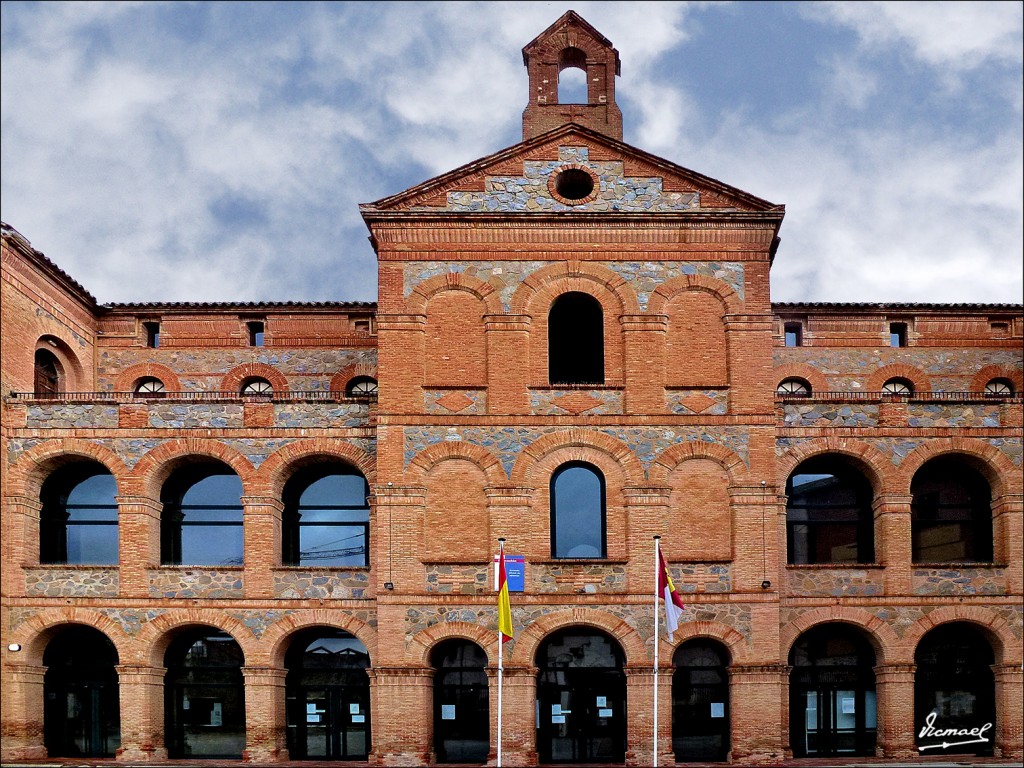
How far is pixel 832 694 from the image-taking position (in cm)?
3553

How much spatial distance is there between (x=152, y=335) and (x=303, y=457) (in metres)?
9.82

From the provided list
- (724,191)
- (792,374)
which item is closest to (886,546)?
(792,374)

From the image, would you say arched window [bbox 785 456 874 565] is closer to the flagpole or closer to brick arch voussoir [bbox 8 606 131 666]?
the flagpole

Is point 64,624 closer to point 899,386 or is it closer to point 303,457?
point 303,457

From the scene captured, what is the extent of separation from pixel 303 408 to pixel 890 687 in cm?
1743

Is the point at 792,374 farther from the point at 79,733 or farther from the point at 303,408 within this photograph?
the point at 79,733

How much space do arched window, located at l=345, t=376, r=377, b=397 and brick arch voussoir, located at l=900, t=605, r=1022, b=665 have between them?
1777cm

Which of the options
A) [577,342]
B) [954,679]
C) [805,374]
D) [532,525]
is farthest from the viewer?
[805,374]

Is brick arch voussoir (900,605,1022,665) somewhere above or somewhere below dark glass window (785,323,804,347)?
below

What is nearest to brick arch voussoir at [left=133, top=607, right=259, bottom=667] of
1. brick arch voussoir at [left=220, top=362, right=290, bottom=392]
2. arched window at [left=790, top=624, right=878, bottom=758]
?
brick arch voussoir at [left=220, top=362, right=290, bottom=392]

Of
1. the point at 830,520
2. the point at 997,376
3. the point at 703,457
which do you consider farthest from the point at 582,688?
the point at 997,376

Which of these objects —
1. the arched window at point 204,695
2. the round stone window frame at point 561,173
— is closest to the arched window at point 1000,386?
the round stone window frame at point 561,173

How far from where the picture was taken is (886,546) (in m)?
34.6

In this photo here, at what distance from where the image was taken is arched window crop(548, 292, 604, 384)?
36.3m
